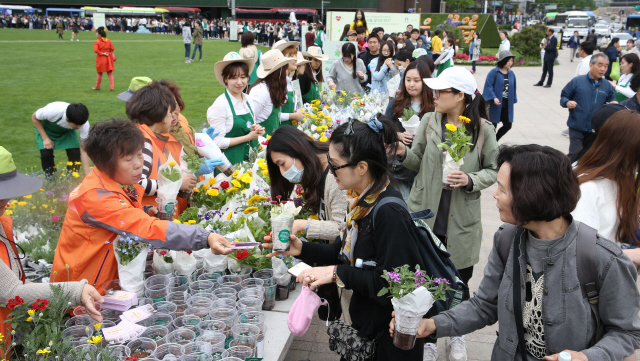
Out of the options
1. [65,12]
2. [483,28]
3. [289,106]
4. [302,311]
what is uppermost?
[65,12]

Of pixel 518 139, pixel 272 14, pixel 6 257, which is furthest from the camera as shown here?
pixel 272 14

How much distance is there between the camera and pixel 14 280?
2.16m

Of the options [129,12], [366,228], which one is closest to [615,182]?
[366,228]

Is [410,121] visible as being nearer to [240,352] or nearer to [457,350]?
[457,350]

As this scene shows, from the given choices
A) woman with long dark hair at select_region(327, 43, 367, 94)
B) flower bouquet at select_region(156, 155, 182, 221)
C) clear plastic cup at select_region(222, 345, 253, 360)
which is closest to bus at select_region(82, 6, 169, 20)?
woman with long dark hair at select_region(327, 43, 367, 94)

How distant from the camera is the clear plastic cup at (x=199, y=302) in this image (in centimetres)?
249

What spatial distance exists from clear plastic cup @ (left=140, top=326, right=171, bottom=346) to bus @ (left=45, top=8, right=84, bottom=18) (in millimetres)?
65187

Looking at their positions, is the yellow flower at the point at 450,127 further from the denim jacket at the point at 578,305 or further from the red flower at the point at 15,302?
the red flower at the point at 15,302

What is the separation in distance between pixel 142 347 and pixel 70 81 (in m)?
18.6

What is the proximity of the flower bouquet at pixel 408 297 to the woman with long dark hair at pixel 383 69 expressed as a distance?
7.41 m

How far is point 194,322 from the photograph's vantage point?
2.37 m

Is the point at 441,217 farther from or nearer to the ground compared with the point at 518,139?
farther from the ground

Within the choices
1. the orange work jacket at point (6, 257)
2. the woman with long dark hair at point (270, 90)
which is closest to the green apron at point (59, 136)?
the woman with long dark hair at point (270, 90)

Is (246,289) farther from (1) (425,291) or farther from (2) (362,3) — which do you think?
(2) (362,3)
